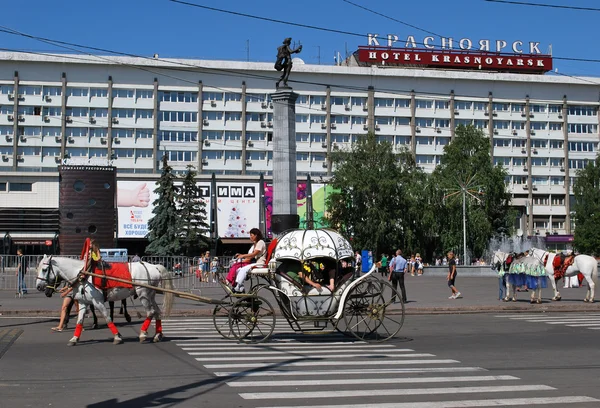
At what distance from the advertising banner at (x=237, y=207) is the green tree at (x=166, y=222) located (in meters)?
14.3

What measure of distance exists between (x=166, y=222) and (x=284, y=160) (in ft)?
107

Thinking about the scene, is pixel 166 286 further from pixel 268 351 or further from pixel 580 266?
pixel 580 266

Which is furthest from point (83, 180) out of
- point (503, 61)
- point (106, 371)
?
point (503, 61)

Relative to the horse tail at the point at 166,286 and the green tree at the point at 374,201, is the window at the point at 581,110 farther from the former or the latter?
the horse tail at the point at 166,286

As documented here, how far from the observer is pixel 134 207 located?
76.6 m

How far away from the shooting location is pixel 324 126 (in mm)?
93812

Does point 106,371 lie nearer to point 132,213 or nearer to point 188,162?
point 132,213

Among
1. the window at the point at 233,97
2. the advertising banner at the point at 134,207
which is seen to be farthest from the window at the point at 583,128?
the advertising banner at the point at 134,207

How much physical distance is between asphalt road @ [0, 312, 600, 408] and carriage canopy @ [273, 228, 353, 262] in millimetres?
1778

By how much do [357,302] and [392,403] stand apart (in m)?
6.67

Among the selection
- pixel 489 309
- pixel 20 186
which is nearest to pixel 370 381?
pixel 489 309

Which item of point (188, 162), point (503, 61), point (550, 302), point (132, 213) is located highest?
point (503, 61)

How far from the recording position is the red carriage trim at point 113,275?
15.5 meters

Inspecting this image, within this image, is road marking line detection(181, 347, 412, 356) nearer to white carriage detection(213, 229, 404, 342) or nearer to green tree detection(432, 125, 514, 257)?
white carriage detection(213, 229, 404, 342)
